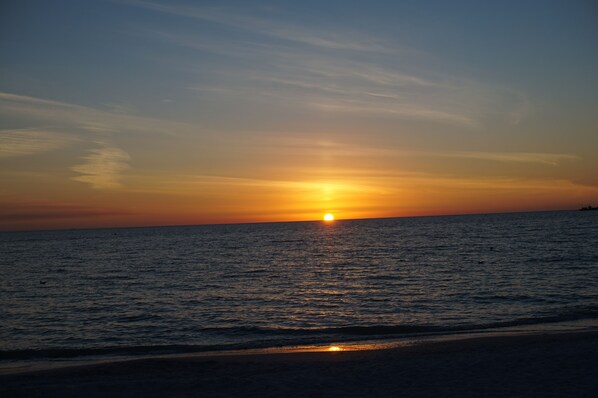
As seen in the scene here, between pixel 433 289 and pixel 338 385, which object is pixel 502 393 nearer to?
pixel 338 385

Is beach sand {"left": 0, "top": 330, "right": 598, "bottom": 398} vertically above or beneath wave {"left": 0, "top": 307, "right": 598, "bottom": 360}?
above

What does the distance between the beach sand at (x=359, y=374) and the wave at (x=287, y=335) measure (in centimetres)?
258

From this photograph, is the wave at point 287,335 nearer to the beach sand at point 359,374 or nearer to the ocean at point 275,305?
the ocean at point 275,305

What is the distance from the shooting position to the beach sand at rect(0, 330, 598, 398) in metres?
12.0

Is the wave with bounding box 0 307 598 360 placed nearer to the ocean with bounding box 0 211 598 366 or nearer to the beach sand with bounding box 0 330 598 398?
the ocean with bounding box 0 211 598 366

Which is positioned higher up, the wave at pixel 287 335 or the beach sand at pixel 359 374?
the beach sand at pixel 359 374

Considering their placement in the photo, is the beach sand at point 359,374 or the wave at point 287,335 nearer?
the beach sand at point 359,374

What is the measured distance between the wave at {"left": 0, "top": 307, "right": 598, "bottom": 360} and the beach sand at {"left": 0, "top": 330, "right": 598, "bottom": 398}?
2.58 m

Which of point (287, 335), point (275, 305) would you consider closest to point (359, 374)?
point (287, 335)

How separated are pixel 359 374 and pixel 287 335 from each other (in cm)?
784

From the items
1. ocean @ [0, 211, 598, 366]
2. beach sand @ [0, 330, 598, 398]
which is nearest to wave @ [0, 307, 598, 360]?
ocean @ [0, 211, 598, 366]

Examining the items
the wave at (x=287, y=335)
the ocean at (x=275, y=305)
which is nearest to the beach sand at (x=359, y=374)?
the wave at (x=287, y=335)

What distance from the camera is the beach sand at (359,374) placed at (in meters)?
12.0

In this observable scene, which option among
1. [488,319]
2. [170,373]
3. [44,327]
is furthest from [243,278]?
[170,373]
